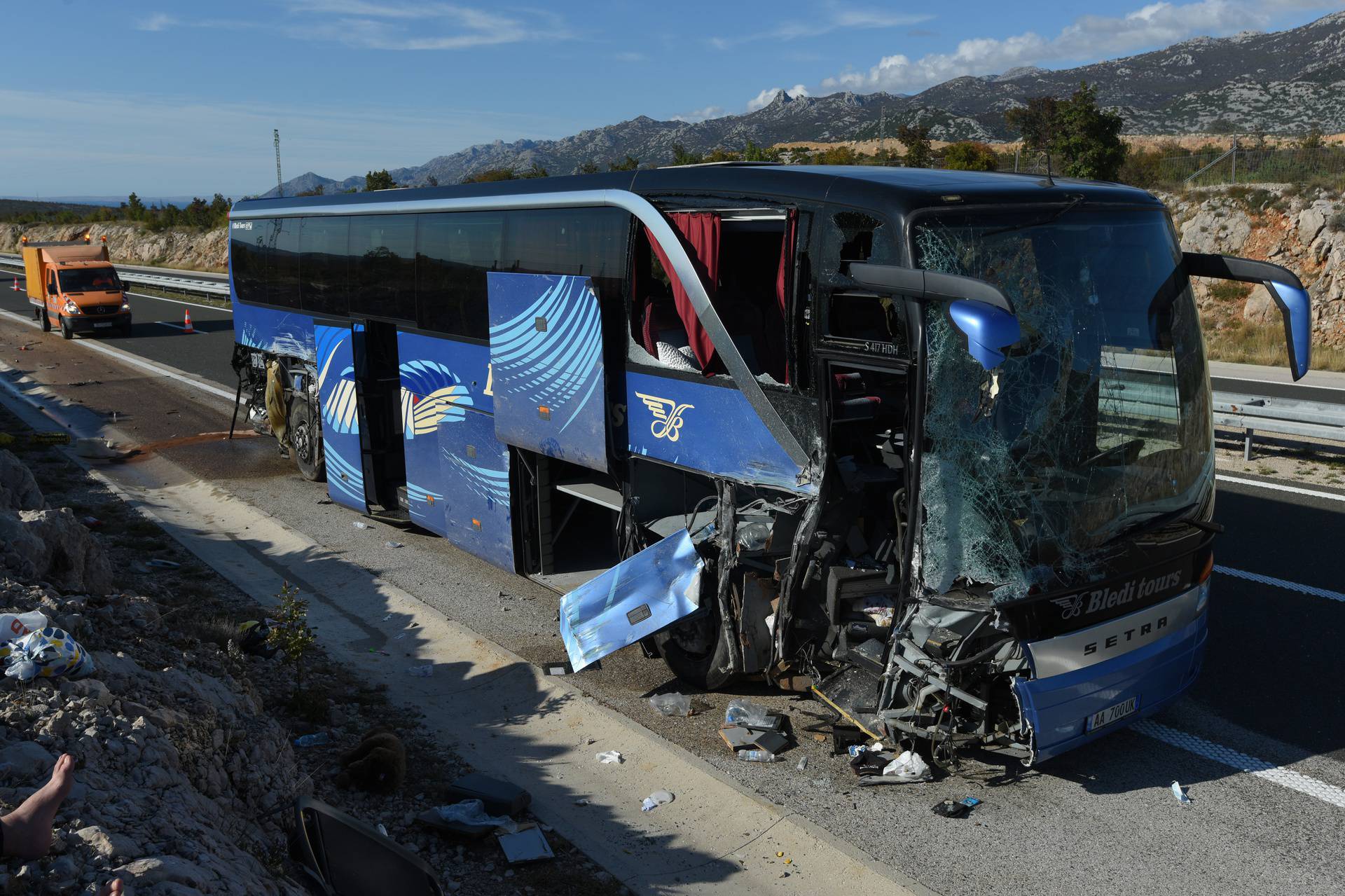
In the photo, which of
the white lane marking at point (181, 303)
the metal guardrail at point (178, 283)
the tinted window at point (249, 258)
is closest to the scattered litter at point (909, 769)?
the tinted window at point (249, 258)

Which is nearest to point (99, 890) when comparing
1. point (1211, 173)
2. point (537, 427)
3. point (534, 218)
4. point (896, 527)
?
point (896, 527)

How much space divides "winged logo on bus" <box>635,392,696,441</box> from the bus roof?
1.41m

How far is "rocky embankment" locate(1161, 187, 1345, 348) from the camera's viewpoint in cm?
2317

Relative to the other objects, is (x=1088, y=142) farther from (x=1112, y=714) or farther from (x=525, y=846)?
(x=525, y=846)

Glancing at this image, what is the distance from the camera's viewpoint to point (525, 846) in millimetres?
5164

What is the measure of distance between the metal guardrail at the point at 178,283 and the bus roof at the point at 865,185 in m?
32.1

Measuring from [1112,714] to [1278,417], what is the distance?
8480 mm

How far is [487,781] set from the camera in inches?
223

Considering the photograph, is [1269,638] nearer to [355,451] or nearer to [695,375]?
[695,375]

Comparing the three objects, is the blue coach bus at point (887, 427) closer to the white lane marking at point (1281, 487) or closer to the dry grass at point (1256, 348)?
the white lane marking at point (1281, 487)

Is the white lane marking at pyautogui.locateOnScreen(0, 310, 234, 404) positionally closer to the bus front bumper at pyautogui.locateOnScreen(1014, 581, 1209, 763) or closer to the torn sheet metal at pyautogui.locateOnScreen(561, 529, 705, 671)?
the torn sheet metal at pyautogui.locateOnScreen(561, 529, 705, 671)

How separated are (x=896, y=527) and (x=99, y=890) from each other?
411 cm

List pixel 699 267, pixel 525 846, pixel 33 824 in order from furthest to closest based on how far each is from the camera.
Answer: pixel 699 267, pixel 525 846, pixel 33 824

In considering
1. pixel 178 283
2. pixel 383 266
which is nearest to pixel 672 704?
pixel 383 266
